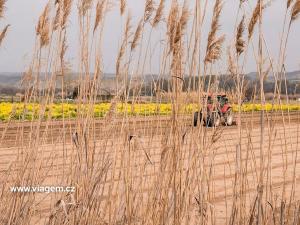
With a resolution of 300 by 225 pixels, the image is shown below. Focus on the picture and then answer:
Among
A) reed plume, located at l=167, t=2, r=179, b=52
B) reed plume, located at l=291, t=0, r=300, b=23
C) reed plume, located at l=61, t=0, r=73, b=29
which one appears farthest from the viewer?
reed plume, located at l=61, t=0, r=73, b=29

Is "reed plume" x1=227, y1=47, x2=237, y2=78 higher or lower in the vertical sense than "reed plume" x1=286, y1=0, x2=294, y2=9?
lower

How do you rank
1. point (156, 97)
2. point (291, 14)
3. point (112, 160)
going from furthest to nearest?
point (156, 97) < point (112, 160) < point (291, 14)

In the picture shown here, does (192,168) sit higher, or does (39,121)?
(39,121)

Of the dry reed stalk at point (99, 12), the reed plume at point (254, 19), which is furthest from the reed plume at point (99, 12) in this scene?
the reed plume at point (254, 19)

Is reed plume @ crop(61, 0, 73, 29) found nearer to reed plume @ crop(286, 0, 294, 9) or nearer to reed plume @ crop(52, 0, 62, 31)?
reed plume @ crop(52, 0, 62, 31)

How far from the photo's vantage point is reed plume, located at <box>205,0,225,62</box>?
2578 millimetres

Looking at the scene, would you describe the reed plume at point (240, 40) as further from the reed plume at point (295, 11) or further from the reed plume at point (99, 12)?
the reed plume at point (99, 12)

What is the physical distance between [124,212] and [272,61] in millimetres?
1210

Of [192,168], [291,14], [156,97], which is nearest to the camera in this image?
[291,14]

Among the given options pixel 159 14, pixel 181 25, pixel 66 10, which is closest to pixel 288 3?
pixel 181 25

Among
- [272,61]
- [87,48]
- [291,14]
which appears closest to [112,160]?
[87,48]

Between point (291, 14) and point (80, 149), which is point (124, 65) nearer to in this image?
point (80, 149)

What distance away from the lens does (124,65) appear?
10.4ft

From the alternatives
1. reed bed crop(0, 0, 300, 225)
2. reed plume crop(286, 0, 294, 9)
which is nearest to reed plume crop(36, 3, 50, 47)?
reed bed crop(0, 0, 300, 225)
